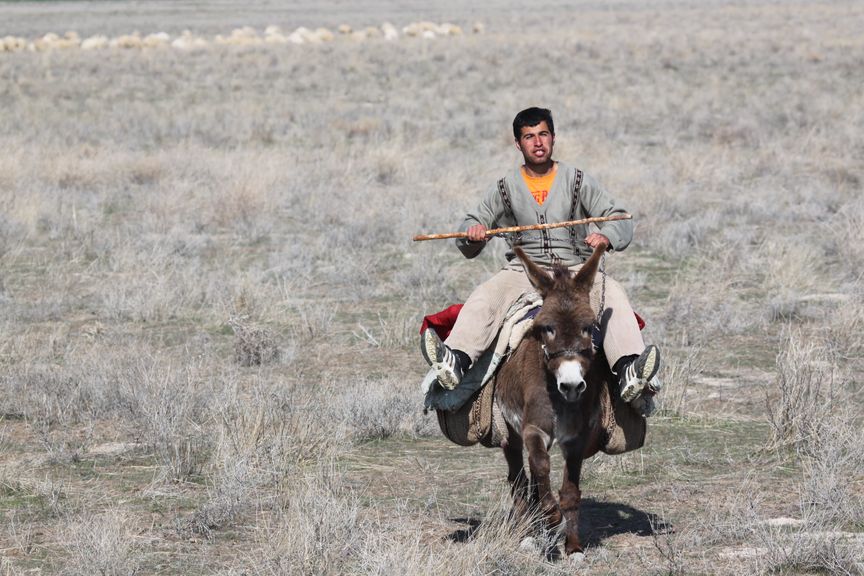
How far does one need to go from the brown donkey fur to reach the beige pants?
0.45 ft

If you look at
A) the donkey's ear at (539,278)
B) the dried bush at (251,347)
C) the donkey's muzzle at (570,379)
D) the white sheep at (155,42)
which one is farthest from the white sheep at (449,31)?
the donkey's muzzle at (570,379)

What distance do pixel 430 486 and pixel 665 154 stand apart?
49.5 feet

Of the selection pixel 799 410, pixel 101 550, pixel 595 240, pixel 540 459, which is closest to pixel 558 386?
pixel 540 459

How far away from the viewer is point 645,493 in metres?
6.55

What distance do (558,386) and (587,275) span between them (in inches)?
20.5

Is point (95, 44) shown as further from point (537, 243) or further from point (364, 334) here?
point (537, 243)

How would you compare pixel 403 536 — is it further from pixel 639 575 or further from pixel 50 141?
pixel 50 141

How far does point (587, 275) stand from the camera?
4.88 m

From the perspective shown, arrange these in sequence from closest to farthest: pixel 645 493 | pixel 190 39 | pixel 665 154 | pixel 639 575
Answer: pixel 639 575
pixel 645 493
pixel 665 154
pixel 190 39

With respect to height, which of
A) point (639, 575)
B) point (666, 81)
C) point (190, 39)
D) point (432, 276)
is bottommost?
point (639, 575)

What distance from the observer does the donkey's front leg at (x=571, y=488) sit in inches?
200

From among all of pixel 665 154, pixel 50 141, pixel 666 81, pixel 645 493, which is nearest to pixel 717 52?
pixel 666 81

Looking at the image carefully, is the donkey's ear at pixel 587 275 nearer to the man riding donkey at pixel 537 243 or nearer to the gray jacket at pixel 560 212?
the man riding donkey at pixel 537 243

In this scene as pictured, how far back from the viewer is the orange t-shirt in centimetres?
551
